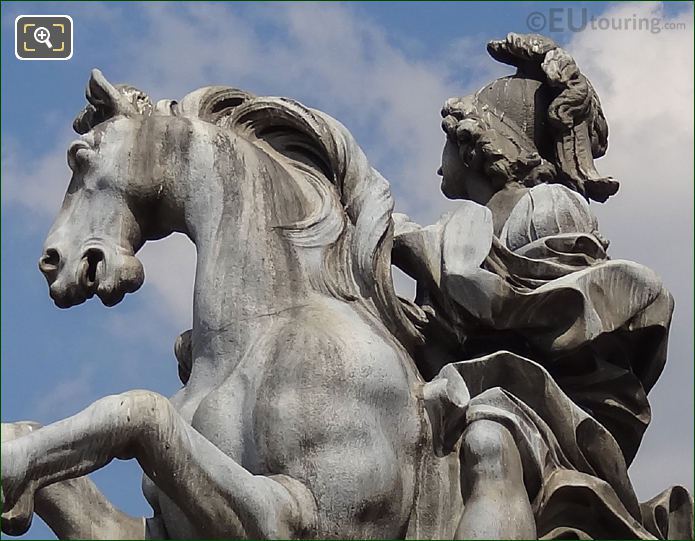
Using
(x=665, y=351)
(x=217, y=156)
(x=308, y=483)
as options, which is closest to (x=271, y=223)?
(x=217, y=156)

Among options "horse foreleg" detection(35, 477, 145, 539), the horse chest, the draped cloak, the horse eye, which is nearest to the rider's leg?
the draped cloak

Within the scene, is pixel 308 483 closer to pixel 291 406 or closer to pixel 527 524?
pixel 291 406

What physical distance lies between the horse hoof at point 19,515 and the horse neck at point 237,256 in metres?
0.98

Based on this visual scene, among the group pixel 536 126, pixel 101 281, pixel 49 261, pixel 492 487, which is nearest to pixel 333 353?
pixel 492 487

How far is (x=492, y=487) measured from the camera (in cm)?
745

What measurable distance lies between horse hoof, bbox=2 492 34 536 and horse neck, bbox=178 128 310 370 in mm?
975

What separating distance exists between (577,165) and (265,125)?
1594 mm

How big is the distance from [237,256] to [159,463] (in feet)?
3.41

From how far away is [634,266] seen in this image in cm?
835

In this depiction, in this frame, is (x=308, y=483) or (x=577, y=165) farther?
(x=577, y=165)

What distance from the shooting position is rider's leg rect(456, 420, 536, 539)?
737 centimetres

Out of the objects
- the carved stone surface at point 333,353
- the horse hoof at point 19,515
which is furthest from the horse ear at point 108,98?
the horse hoof at point 19,515

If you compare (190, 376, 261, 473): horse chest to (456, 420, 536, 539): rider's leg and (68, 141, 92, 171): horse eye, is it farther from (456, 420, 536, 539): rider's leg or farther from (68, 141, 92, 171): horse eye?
(68, 141, 92, 171): horse eye

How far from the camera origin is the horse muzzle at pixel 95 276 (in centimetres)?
783
